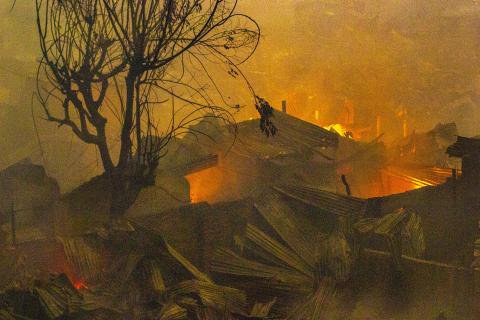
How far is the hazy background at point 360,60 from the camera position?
125ft

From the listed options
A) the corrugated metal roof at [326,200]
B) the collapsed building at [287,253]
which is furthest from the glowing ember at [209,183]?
the corrugated metal roof at [326,200]

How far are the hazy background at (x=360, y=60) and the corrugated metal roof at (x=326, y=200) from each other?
1041 inches

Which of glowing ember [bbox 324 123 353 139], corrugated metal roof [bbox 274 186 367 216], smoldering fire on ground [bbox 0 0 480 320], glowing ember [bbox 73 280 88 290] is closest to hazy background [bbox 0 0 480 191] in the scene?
glowing ember [bbox 324 123 353 139]

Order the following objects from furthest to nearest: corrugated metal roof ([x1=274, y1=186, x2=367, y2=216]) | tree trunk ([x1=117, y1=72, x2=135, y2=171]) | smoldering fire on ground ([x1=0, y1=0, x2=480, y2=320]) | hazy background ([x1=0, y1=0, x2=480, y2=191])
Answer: hazy background ([x1=0, y1=0, x2=480, y2=191]), corrugated metal roof ([x1=274, y1=186, x2=367, y2=216]), tree trunk ([x1=117, y1=72, x2=135, y2=171]), smoldering fire on ground ([x1=0, y1=0, x2=480, y2=320])

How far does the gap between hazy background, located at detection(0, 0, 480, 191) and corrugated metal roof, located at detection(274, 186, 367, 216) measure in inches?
1041

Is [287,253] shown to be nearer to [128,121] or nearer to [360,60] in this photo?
[128,121]

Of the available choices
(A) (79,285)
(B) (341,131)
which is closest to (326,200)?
(A) (79,285)

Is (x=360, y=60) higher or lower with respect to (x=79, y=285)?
higher

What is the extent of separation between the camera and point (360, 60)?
151ft

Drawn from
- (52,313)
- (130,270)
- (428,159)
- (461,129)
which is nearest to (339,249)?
(130,270)

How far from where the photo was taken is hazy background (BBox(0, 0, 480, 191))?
38.0 m

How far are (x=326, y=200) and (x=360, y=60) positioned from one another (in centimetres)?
3819

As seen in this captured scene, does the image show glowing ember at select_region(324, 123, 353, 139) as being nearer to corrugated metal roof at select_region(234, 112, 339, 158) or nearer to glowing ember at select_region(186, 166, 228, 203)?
corrugated metal roof at select_region(234, 112, 339, 158)

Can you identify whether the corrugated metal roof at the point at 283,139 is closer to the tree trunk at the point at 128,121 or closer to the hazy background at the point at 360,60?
the tree trunk at the point at 128,121
